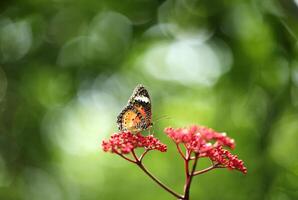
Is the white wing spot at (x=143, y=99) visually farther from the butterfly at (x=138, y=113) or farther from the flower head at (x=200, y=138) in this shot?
the flower head at (x=200, y=138)

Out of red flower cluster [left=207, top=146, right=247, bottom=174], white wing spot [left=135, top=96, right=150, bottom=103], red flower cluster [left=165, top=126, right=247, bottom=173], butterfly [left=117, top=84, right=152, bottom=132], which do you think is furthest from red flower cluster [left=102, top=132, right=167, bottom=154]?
white wing spot [left=135, top=96, right=150, bottom=103]

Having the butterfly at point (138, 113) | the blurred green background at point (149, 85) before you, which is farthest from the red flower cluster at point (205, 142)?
the blurred green background at point (149, 85)

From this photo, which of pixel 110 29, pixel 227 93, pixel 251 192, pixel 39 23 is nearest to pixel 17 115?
pixel 39 23

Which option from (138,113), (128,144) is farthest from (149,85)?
(128,144)

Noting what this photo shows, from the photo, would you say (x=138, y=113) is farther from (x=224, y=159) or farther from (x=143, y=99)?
(x=224, y=159)

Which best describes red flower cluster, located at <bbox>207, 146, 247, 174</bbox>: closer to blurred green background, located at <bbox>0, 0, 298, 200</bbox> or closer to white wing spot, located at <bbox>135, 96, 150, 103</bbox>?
white wing spot, located at <bbox>135, 96, 150, 103</bbox>

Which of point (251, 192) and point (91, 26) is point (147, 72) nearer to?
point (91, 26)

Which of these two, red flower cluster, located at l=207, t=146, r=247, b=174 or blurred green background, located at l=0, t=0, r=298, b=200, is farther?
blurred green background, located at l=0, t=0, r=298, b=200
